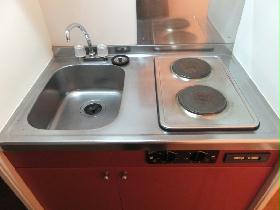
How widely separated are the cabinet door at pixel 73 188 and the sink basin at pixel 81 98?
239 mm

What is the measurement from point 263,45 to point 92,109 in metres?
0.87

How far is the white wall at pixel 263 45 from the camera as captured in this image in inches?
32.1

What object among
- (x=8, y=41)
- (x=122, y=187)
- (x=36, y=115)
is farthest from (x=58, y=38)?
(x=122, y=187)

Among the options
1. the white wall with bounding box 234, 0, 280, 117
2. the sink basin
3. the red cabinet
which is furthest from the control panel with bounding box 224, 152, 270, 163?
the sink basin

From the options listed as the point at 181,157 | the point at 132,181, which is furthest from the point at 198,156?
the point at 132,181

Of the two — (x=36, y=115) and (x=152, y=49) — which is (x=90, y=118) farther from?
(x=152, y=49)

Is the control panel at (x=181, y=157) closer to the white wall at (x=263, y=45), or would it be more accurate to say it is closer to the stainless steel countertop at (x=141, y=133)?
the stainless steel countertop at (x=141, y=133)

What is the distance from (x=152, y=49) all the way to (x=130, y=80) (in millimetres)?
284

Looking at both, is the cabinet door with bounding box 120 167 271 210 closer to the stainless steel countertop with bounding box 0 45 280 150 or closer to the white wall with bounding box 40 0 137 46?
the stainless steel countertop with bounding box 0 45 280 150

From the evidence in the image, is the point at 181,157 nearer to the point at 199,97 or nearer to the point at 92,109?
the point at 199,97

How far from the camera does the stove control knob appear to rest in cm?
80

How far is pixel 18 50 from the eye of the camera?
3.01 feet

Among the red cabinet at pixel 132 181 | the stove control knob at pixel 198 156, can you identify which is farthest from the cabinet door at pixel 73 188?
the stove control knob at pixel 198 156

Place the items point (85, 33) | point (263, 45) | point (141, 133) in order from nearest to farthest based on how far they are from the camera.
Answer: point (141, 133)
point (263, 45)
point (85, 33)
